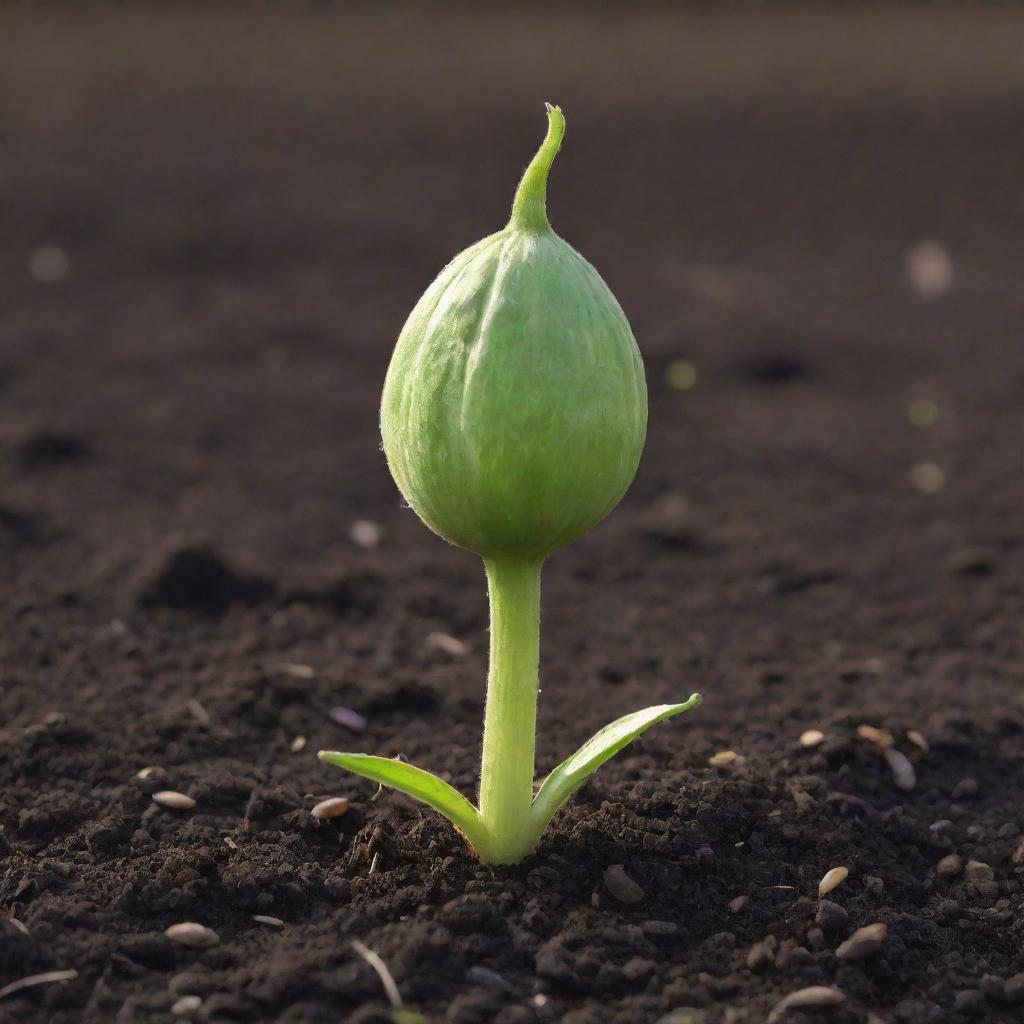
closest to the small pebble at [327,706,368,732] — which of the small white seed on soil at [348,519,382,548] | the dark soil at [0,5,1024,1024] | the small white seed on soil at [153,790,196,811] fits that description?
the dark soil at [0,5,1024,1024]

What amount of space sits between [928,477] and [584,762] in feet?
7.83

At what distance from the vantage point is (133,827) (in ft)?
6.89

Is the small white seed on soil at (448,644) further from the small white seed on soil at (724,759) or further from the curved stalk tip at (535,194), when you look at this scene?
the curved stalk tip at (535,194)

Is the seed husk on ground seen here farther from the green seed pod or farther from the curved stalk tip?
the curved stalk tip

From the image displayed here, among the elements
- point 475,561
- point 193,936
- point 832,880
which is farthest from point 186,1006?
point 475,561

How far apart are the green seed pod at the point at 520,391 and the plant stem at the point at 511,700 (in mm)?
93

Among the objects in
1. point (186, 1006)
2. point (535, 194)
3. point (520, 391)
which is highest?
point (535, 194)

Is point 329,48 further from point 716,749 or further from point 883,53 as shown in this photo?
point 716,749

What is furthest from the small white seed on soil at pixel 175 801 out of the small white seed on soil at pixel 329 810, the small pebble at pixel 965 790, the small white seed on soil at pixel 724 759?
the small pebble at pixel 965 790

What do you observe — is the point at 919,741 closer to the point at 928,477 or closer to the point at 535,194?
the point at 535,194

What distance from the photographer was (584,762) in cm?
186

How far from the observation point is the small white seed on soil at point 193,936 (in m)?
1.79

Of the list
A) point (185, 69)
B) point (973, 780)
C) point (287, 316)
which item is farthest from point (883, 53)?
point (973, 780)

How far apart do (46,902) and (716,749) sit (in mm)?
1128
